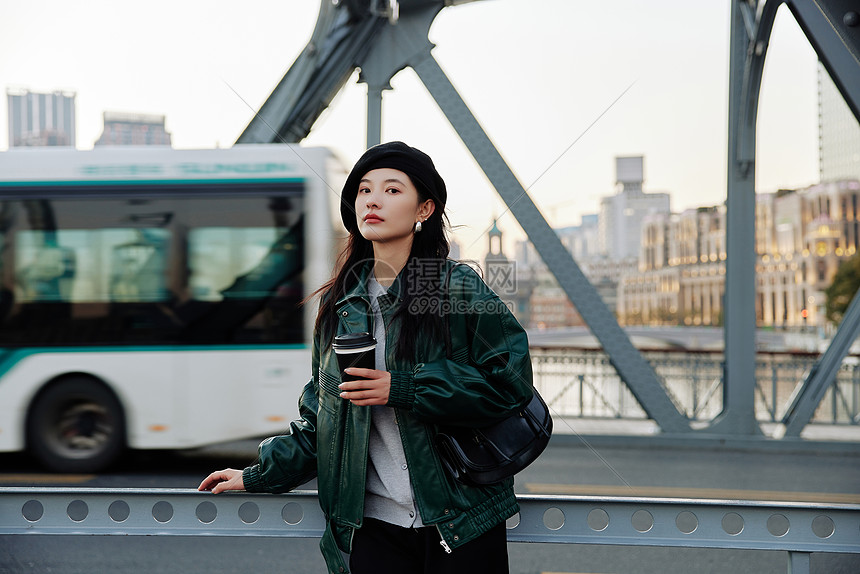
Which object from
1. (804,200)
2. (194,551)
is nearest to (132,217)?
(194,551)

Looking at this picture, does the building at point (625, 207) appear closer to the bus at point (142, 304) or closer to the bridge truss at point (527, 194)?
the bridge truss at point (527, 194)

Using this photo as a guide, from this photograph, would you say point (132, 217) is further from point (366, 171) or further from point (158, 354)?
point (366, 171)

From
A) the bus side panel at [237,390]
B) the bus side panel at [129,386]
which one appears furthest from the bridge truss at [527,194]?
the bus side panel at [129,386]

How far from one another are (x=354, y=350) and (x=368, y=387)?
3.2 inches

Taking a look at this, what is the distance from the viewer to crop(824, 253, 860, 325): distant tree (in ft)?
121

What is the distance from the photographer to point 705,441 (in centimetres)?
849

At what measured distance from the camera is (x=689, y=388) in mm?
10477

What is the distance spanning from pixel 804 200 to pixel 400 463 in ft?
235

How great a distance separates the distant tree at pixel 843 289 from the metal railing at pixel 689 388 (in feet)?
95.0

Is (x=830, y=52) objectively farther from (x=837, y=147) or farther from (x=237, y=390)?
(x=837, y=147)

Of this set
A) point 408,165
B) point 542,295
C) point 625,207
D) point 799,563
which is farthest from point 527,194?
point 625,207

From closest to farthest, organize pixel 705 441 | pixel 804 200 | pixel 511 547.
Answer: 1. pixel 511 547
2. pixel 705 441
3. pixel 804 200

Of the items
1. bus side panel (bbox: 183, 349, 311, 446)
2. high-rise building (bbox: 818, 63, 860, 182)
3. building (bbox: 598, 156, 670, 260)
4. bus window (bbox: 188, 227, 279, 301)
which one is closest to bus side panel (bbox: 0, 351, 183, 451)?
bus side panel (bbox: 183, 349, 311, 446)

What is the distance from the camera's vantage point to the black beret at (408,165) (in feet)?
5.48
